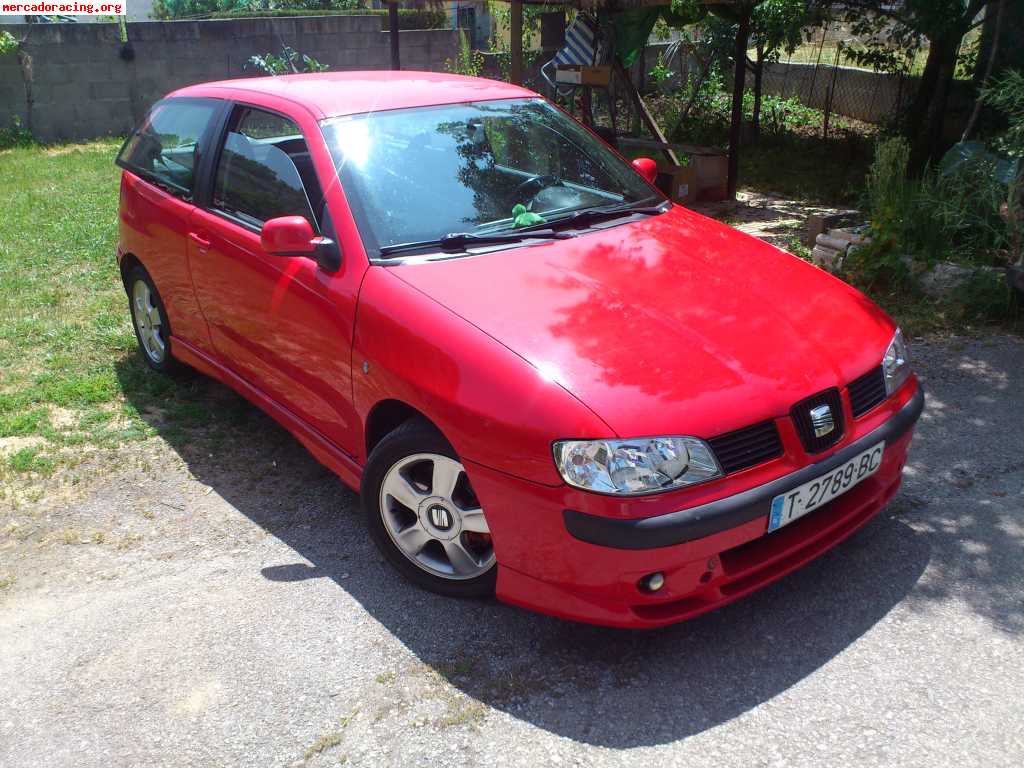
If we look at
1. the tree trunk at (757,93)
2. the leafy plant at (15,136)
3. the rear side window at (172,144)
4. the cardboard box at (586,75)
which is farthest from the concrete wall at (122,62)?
the rear side window at (172,144)

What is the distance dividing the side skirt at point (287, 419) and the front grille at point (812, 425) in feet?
5.23

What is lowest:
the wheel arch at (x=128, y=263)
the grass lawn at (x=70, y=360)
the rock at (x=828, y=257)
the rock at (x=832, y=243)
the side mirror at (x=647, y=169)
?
the grass lawn at (x=70, y=360)

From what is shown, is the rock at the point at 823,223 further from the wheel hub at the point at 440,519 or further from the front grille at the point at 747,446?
the wheel hub at the point at 440,519

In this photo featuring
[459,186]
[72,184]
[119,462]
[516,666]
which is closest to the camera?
[516,666]

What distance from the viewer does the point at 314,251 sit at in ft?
11.2

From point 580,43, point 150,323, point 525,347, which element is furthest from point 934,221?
point 580,43

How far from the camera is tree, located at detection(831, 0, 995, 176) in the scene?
28.8ft

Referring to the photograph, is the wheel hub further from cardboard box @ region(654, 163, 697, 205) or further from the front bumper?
cardboard box @ region(654, 163, 697, 205)

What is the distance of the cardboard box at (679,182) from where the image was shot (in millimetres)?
9166

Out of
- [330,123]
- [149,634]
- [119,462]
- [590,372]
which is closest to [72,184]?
[119,462]

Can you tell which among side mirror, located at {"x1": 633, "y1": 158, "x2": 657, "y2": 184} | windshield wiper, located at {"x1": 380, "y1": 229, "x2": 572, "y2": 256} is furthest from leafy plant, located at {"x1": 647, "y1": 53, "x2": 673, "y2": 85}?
windshield wiper, located at {"x1": 380, "y1": 229, "x2": 572, "y2": 256}

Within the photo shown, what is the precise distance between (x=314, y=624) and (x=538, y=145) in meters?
2.26

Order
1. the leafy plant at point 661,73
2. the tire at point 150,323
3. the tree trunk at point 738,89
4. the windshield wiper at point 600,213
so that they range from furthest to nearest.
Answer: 1. the leafy plant at point 661,73
2. the tree trunk at point 738,89
3. the tire at point 150,323
4. the windshield wiper at point 600,213

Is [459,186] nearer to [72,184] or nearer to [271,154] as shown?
[271,154]
